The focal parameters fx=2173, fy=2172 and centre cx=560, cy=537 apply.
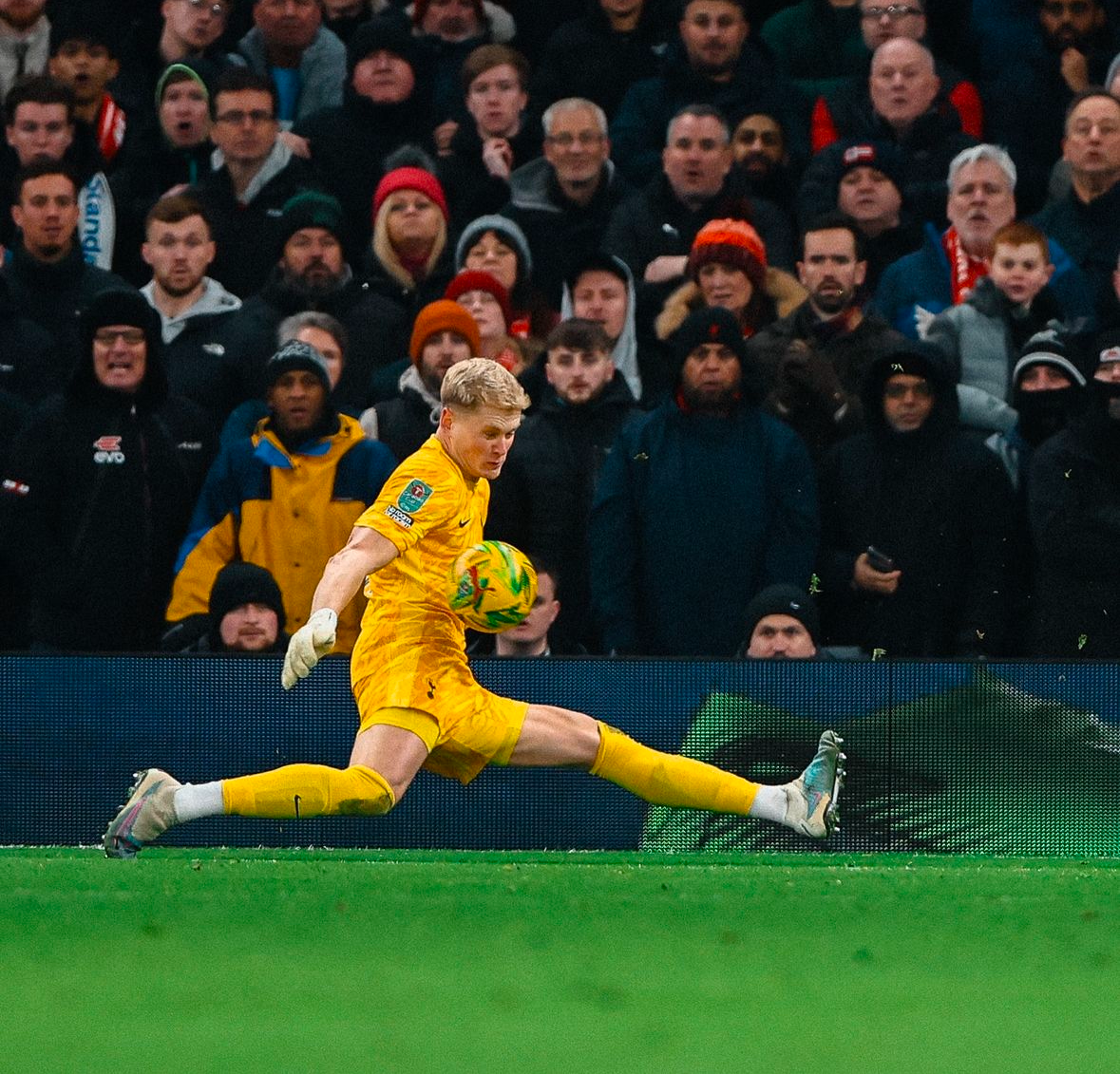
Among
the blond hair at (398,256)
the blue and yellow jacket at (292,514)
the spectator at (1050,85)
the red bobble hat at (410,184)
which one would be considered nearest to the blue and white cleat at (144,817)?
the blue and yellow jacket at (292,514)

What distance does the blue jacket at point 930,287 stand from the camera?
31.4 feet

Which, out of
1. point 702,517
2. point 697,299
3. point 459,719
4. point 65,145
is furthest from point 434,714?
point 65,145

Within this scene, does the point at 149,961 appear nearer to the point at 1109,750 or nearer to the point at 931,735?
the point at 931,735

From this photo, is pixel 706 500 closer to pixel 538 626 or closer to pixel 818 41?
pixel 538 626

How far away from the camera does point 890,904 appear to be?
23.0ft

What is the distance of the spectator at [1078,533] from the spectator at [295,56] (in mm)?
4305

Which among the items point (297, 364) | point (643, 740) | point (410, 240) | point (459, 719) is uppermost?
point (410, 240)

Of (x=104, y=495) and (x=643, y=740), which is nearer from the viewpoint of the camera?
(x=643, y=740)

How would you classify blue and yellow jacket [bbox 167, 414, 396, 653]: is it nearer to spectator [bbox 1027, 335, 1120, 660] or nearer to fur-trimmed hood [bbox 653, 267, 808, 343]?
fur-trimmed hood [bbox 653, 267, 808, 343]

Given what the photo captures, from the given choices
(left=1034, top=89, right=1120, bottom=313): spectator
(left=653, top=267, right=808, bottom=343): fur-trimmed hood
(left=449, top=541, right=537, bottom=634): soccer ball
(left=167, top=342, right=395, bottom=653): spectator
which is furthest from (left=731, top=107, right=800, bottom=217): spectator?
(left=449, top=541, right=537, bottom=634): soccer ball

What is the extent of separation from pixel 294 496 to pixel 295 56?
130 inches

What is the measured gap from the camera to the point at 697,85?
10531mm

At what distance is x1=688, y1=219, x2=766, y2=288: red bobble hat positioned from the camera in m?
9.50

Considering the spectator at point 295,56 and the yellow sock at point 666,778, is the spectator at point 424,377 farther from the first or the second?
the spectator at point 295,56
